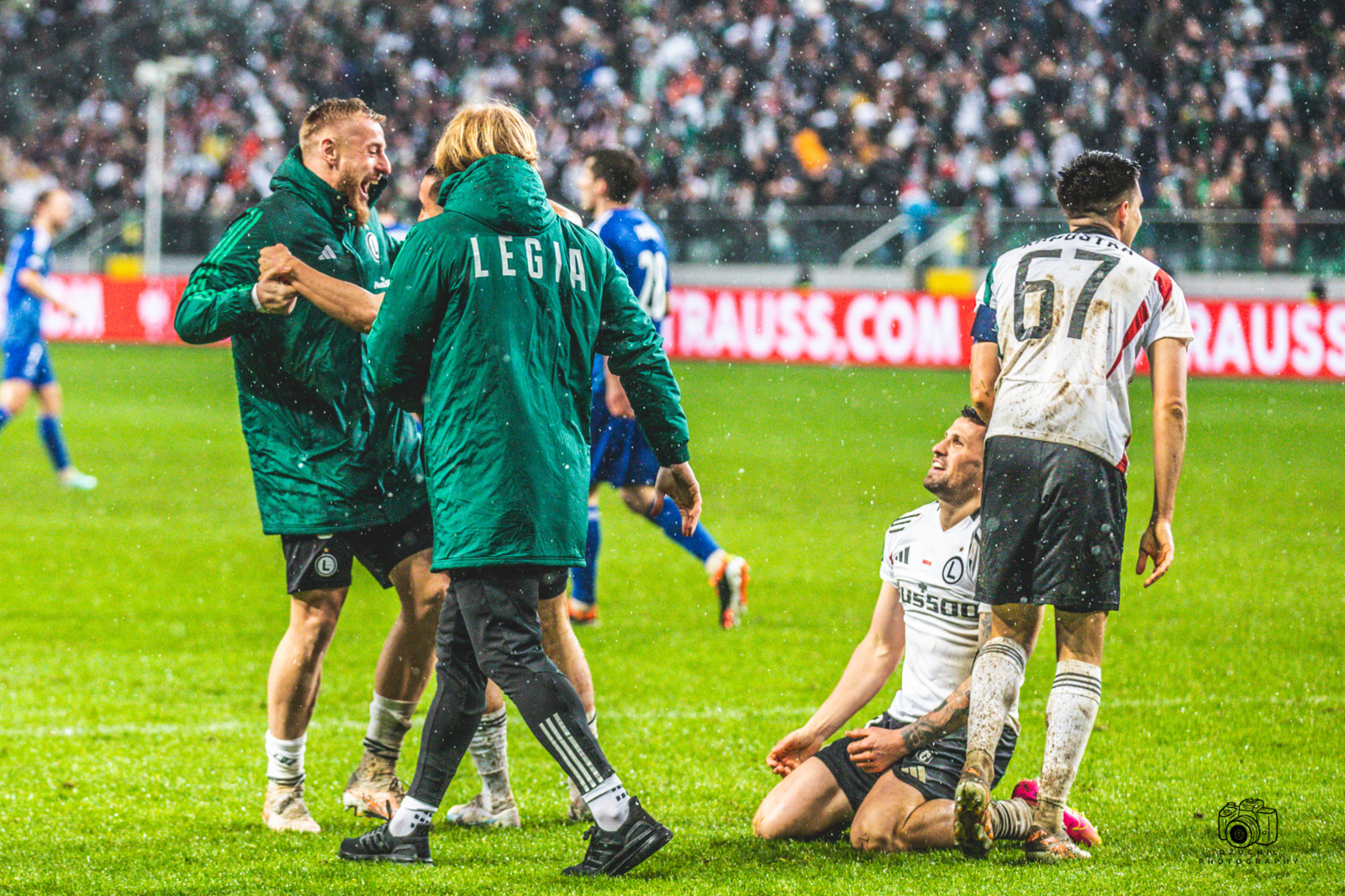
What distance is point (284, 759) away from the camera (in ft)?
13.8

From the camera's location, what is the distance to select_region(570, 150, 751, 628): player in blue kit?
6535mm

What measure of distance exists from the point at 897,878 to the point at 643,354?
4.79 feet

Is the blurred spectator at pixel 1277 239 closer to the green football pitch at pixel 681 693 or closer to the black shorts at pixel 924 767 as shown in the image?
the green football pitch at pixel 681 693

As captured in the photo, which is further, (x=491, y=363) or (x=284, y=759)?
(x=284, y=759)

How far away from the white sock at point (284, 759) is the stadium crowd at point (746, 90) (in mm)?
17255

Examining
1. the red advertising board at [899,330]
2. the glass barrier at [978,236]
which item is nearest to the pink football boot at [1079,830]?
the red advertising board at [899,330]

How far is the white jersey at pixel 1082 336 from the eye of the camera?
12.6ft

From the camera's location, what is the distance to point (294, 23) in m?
30.2

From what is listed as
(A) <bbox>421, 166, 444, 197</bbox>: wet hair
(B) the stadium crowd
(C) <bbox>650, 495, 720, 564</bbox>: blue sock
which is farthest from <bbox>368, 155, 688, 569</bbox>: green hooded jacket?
(B) the stadium crowd

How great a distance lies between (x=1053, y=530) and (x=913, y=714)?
71 centimetres

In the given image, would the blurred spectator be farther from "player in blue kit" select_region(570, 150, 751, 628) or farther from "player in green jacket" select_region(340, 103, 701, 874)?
"player in green jacket" select_region(340, 103, 701, 874)

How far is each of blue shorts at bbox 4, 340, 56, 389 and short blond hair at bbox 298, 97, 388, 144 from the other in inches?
356

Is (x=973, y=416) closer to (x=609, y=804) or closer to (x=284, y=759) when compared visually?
(x=609, y=804)

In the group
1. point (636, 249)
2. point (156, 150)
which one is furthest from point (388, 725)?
point (156, 150)
